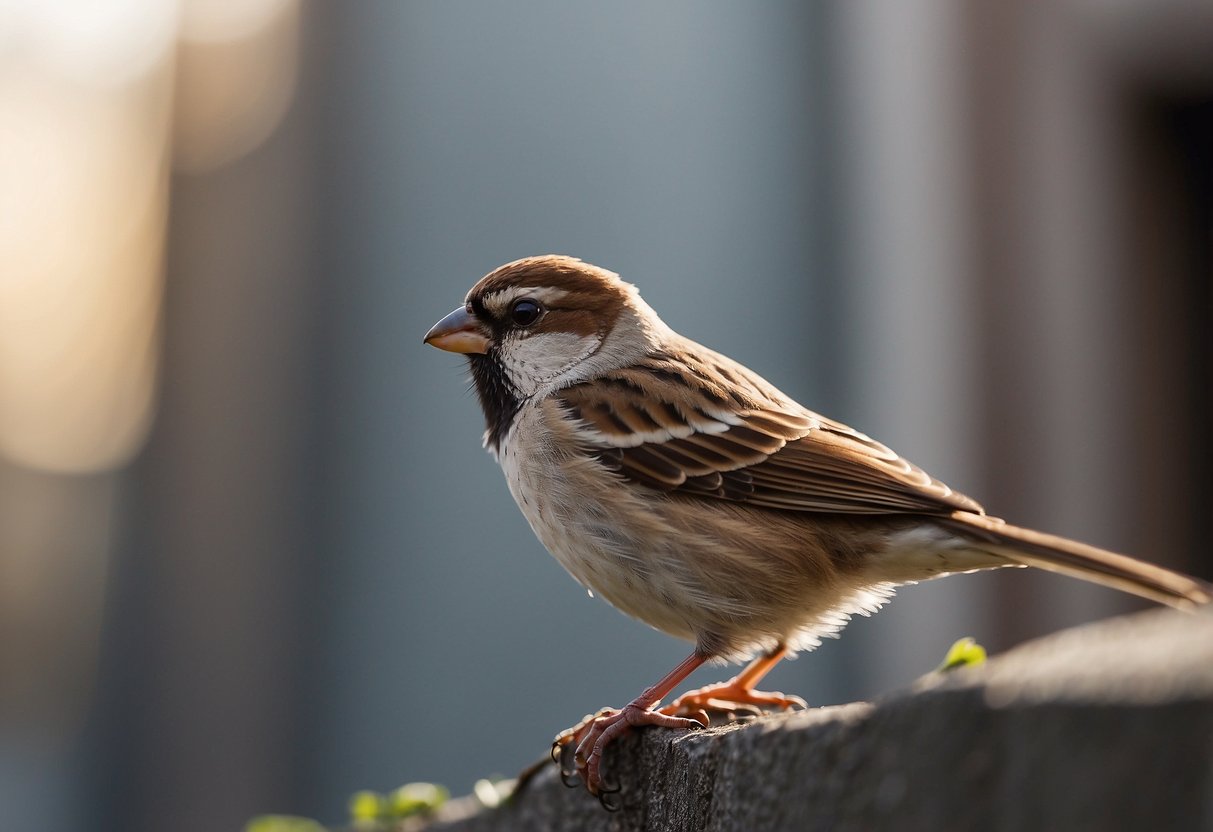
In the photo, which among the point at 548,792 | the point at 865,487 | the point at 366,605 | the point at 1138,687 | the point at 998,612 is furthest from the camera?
the point at 366,605

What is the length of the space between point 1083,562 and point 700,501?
0.75 meters

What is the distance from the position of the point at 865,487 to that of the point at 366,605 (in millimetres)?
3941

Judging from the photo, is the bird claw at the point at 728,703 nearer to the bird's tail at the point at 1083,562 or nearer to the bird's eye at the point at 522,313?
the bird's tail at the point at 1083,562

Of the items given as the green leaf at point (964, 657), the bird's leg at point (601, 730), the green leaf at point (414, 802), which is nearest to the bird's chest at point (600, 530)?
the bird's leg at point (601, 730)

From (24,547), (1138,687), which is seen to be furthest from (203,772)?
(1138,687)

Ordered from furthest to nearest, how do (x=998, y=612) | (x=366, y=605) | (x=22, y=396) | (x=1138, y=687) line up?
(x=22, y=396), (x=366, y=605), (x=998, y=612), (x=1138, y=687)

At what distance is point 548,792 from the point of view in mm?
2170

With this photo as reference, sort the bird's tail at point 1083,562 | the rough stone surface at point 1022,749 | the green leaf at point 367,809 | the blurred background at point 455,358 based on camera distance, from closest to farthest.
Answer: the rough stone surface at point 1022,749 < the bird's tail at point 1083,562 < the green leaf at point 367,809 < the blurred background at point 455,358

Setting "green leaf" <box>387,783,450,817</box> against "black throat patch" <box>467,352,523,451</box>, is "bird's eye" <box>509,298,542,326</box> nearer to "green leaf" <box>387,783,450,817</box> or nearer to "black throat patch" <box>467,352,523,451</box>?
"black throat patch" <box>467,352,523,451</box>

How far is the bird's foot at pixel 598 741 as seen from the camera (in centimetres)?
204

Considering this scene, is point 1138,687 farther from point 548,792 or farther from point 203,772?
point 203,772

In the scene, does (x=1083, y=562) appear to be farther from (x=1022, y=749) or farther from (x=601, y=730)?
(x=1022, y=749)

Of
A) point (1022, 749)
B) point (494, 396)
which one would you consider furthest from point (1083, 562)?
point (494, 396)

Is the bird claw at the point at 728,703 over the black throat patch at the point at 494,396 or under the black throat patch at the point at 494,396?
under
